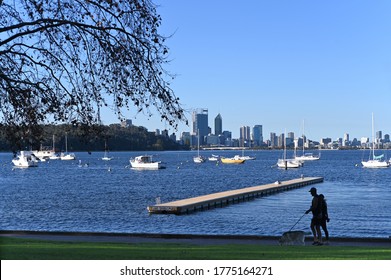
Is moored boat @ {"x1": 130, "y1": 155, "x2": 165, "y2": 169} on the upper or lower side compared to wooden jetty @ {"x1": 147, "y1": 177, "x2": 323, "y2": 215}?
upper

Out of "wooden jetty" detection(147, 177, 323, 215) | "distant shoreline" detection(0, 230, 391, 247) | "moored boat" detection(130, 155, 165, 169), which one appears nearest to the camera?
"distant shoreline" detection(0, 230, 391, 247)

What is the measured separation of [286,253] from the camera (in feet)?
51.7

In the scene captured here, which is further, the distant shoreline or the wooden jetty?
the wooden jetty

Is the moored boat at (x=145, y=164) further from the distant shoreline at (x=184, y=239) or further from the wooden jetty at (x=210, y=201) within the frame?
the distant shoreline at (x=184, y=239)

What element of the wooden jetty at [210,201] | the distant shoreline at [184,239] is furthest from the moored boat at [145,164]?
the distant shoreline at [184,239]

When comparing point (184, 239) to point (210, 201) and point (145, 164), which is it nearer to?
point (210, 201)

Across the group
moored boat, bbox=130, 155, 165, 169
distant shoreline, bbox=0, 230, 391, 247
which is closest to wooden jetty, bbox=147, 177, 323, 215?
distant shoreline, bbox=0, 230, 391, 247

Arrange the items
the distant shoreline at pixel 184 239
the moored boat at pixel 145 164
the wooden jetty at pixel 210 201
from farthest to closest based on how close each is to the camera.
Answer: the moored boat at pixel 145 164 → the wooden jetty at pixel 210 201 → the distant shoreline at pixel 184 239

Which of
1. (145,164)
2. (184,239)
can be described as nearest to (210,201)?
(184,239)

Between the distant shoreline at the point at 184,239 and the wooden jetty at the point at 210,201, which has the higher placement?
the distant shoreline at the point at 184,239

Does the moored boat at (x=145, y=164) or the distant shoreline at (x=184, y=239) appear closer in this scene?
the distant shoreline at (x=184, y=239)

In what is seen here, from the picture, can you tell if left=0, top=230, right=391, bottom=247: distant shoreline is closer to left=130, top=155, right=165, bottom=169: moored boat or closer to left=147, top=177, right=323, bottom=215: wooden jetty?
left=147, top=177, right=323, bottom=215: wooden jetty

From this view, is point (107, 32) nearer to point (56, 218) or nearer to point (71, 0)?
point (71, 0)
